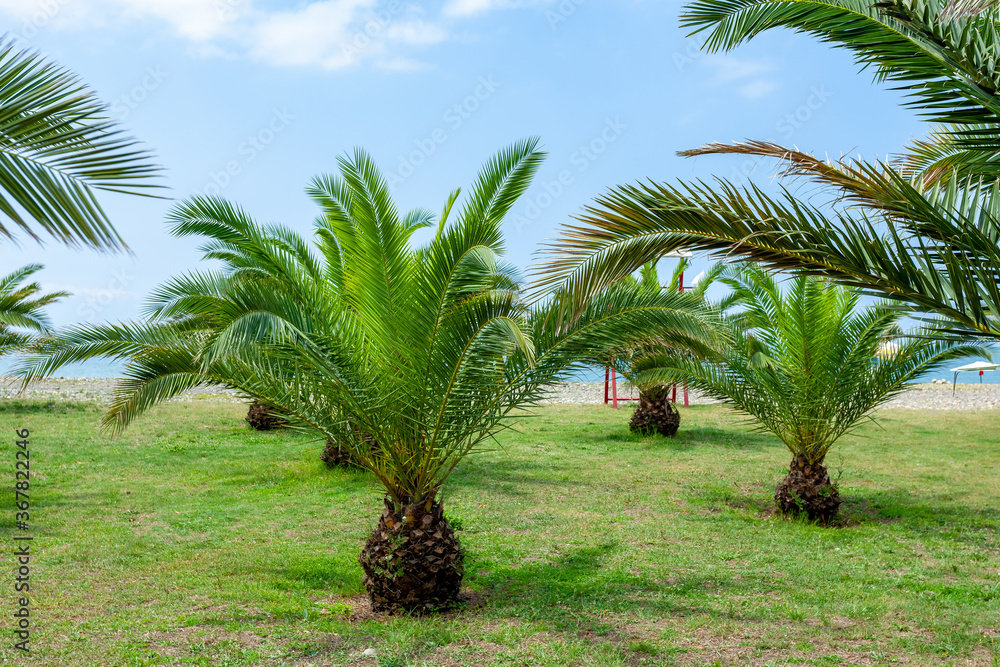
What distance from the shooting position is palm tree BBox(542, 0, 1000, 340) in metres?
3.77

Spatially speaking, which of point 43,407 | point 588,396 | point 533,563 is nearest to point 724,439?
point 533,563

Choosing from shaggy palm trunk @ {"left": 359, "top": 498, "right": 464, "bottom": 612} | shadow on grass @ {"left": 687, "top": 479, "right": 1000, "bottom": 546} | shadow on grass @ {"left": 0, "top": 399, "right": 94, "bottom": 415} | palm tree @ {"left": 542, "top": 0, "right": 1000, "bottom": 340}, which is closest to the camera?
palm tree @ {"left": 542, "top": 0, "right": 1000, "bottom": 340}

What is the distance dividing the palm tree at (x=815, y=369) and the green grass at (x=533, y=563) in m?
0.80

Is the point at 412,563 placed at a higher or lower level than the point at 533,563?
higher

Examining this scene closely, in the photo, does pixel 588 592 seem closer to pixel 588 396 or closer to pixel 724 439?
pixel 724 439

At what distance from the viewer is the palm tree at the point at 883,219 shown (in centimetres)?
377

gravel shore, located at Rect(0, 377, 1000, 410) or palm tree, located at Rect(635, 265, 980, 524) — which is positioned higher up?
palm tree, located at Rect(635, 265, 980, 524)

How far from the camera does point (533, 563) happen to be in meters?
6.62

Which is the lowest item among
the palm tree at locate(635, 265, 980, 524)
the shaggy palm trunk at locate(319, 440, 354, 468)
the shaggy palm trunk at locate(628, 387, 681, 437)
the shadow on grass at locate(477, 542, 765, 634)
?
the shadow on grass at locate(477, 542, 765, 634)

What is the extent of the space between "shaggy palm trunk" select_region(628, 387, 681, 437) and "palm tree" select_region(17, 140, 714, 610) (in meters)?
9.17

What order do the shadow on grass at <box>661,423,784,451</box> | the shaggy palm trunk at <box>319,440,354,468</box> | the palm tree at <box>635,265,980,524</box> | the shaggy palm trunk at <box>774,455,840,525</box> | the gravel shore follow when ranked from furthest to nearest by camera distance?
1. the gravel shore
2. the shadow on grass at <box>661,423,784,451</box>
3. the shaggy palm trunk at <box>319,440,354,468</box>
4. the shaggy palm trunk at <box>774,455,840,525</box>
5. the palm tree at <box>635,265,980,524</box>

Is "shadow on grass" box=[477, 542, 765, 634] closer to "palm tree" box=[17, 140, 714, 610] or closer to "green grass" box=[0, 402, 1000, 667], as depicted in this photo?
"green grass" box=[0, 402, 1000, 667]

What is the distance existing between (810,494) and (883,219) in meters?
5.10

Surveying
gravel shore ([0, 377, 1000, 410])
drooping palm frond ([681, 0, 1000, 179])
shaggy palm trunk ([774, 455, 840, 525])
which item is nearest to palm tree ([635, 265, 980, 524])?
shaggy palm trunk ([774, 455, 840, 525])
